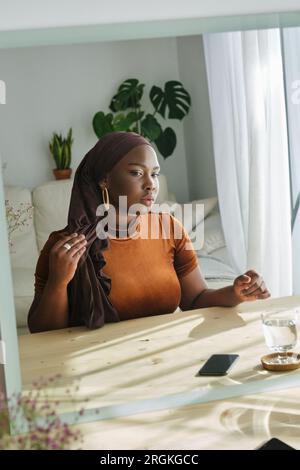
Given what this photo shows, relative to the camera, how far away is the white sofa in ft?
3.36

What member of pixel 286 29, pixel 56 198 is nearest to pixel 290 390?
pixel 56 198

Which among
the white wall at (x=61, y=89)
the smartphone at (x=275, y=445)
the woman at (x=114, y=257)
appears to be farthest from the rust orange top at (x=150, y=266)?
the smartphone at (x=275, y=445)

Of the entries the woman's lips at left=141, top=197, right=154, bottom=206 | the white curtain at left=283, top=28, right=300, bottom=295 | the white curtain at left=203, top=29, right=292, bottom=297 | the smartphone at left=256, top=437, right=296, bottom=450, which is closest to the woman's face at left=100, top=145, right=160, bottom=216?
the woman's lips at left=141, top=197, right=154, bottom=206

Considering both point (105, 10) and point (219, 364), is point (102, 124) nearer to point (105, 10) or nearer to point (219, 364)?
point (105, 10)

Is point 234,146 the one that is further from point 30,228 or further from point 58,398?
point 58,398

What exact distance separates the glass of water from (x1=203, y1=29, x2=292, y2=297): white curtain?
0.14 feet

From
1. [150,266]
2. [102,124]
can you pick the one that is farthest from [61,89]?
[150,266]

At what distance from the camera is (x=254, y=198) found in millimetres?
1137

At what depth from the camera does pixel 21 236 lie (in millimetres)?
1024

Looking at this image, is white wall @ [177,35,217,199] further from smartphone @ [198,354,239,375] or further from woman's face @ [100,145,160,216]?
smartphone @ [198,354,239,375]

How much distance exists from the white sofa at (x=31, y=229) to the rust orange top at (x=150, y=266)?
10 cm

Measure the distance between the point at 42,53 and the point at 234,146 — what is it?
0.32 m
